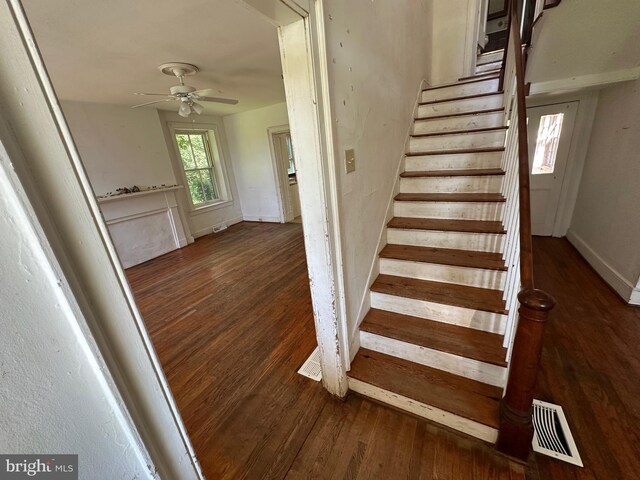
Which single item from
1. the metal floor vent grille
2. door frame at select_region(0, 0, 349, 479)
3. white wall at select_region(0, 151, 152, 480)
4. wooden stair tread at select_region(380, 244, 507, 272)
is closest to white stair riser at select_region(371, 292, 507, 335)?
wooden stair tread at select_region(380, 244, 507, 272)

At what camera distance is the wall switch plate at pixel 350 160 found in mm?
1380

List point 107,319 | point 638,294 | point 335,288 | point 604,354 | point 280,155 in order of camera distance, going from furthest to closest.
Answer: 1. point 280,155
2. point 638,294
3. point 604,354
4. point 335,288
5. point 107,319

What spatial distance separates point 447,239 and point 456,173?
2.09 feet

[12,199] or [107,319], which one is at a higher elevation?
[12,199]

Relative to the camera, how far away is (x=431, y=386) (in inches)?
57.1

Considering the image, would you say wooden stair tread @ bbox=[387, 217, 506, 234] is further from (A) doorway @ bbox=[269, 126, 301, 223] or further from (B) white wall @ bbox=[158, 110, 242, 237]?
(B) white wall @ bbox=[158, 110, 242, 237]

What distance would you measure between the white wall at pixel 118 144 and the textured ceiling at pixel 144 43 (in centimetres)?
27

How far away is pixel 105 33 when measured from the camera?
1874 millimetres

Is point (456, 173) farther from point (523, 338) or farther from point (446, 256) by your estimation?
point (523, 338)

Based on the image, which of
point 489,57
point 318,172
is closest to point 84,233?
point 318,172

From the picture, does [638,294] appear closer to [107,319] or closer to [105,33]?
[107,319]

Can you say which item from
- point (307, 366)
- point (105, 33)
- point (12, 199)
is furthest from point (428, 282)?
point (105, 33)

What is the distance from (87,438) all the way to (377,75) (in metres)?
2.12

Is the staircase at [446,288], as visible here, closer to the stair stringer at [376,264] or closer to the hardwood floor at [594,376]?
the stair stringer at [376,264]
